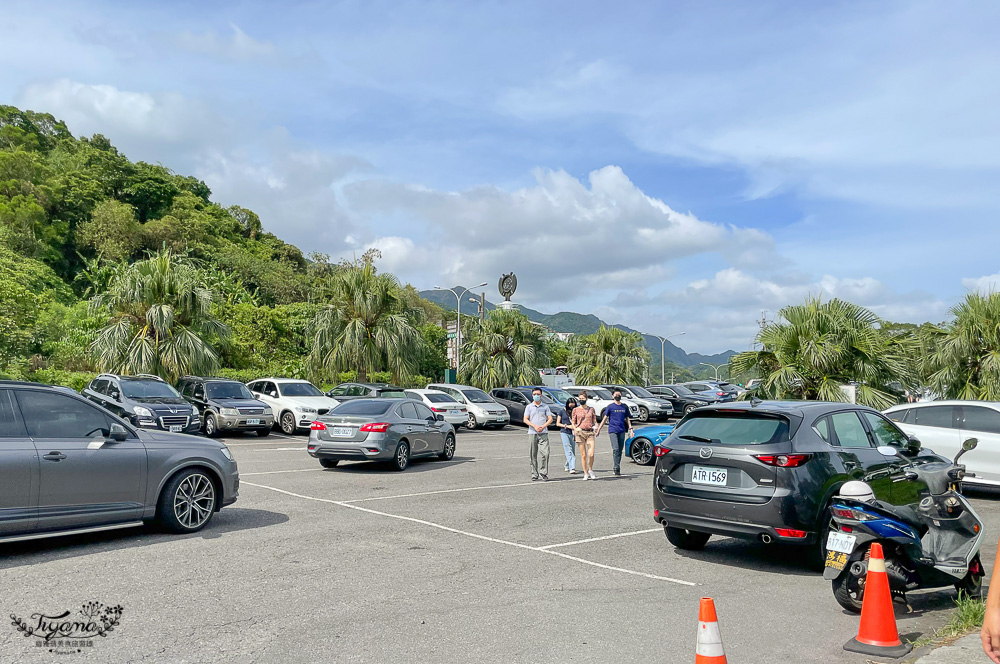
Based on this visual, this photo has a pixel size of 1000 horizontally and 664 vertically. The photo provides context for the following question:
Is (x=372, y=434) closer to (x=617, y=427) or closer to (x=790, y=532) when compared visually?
(x=617, y=427)

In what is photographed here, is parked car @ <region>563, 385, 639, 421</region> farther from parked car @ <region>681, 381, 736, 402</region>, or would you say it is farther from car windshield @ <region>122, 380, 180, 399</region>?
car windshield @ <region>122, 380, 180, 399</region>

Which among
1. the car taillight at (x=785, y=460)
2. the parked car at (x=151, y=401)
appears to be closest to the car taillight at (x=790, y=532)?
the car taillight at (x=785, y=460)

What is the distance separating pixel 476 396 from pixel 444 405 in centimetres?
379

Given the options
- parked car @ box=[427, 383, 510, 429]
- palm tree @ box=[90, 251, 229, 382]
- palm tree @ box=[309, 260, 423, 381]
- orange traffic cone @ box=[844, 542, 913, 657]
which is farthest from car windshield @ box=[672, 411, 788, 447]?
palm tree @ box=[309, 260, 423, 381]

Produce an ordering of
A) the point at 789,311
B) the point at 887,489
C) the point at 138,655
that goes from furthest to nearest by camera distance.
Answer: the point at 789,311, the point at 887,489, the point at 138,655

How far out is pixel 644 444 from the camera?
59.2ft

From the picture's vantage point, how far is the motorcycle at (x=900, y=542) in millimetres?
6066

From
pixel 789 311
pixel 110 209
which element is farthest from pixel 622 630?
pixel 110 209

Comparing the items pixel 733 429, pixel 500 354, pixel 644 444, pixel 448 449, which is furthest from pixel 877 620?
pixel 500 354

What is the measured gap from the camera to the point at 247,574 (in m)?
7.07

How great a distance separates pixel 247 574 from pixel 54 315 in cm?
3637

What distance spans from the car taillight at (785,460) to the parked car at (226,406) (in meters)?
18.3

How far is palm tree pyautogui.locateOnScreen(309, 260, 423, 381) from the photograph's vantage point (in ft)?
104

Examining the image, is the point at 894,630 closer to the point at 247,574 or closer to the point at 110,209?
the point at 247,574
